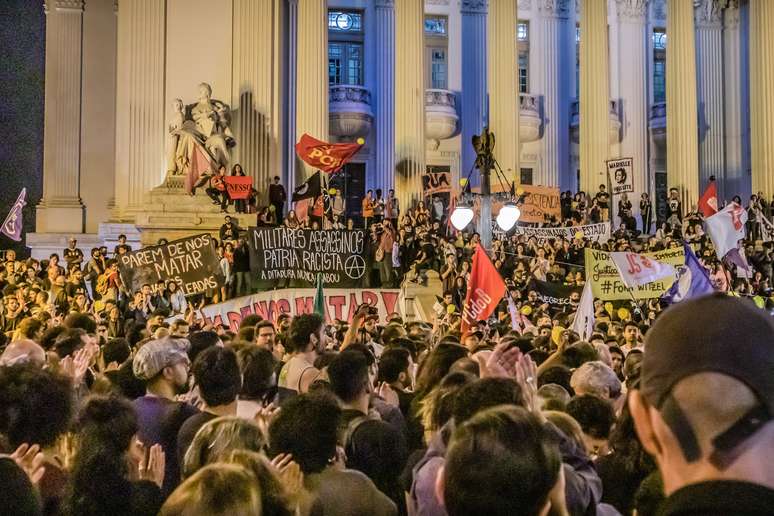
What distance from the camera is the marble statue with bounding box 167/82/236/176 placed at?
1135 inches

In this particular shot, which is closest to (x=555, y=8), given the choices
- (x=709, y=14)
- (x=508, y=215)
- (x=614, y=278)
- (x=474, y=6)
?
(x=474, y=6)

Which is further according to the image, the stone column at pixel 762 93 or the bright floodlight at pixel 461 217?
the stone column at pixel 762 93

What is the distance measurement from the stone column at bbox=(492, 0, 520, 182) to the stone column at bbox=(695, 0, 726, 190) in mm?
10684

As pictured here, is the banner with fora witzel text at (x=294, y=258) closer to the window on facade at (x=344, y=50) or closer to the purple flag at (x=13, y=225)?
the purple flag at (x=13, y=225)

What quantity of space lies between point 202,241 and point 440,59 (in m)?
27.2

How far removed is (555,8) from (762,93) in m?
10.0

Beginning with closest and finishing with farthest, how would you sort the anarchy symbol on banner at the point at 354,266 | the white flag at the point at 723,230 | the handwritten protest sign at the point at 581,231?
the white flag at the point at 723,230 < the anarchy symbol on banner at the point at 354,266 < the handwritten protest sign at the point at 581,231

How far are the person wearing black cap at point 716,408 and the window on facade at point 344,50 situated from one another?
139 feet

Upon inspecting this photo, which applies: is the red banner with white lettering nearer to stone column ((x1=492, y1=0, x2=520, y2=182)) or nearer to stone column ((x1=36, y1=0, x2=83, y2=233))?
stone column ((x1=36, y1=0, x2=83, y2=233))

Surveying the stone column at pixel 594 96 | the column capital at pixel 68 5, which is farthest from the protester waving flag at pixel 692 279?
the column capital at pixel 68 5

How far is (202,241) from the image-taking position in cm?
1927

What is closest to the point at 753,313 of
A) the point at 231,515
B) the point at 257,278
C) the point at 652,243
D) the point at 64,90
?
the point at 231,515

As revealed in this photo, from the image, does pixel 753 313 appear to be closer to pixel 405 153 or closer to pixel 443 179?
pixel 443 179

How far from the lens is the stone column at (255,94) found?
31031 mm
